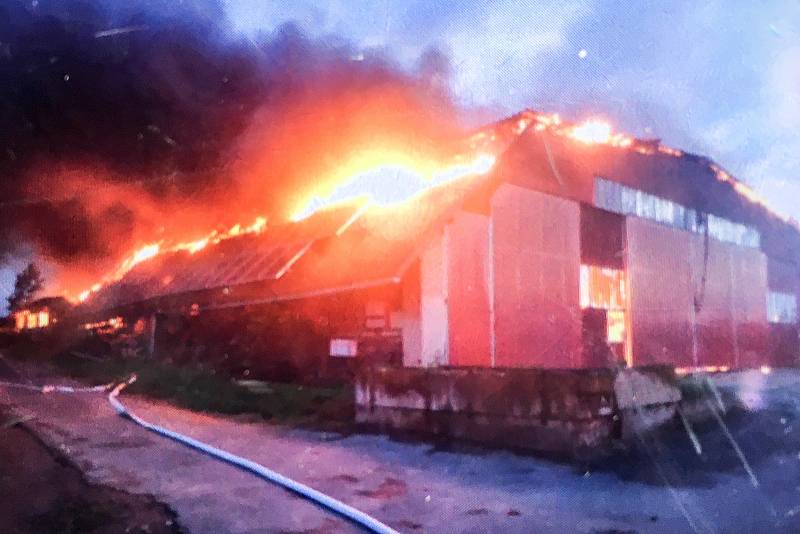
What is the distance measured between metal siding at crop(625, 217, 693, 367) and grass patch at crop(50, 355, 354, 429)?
706 centimetres

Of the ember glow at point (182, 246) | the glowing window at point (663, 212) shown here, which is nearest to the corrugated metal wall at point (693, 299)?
the glowing window at point (663, 212)

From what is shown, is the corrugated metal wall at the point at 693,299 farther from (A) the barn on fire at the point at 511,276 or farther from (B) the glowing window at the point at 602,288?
(B) the glowing window at the point at 602,288

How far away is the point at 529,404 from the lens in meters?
6.45

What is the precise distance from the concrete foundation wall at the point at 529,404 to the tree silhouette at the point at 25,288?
136ft

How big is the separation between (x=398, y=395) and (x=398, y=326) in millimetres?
2988

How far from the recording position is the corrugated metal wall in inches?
547

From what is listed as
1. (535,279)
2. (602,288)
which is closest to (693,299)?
(602,288)

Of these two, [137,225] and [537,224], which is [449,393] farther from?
[137,225]

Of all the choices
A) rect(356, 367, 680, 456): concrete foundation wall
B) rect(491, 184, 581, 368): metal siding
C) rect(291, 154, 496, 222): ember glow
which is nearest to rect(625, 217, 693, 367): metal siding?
rect(491, 184, 581, 368): metal siding

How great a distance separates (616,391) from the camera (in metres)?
6.06

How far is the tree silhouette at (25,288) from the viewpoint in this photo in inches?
1649

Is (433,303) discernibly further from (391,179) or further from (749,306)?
(749,306)

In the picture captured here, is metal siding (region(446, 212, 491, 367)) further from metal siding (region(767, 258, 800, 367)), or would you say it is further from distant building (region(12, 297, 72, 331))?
distant building (region(12, 297, 72, 331))

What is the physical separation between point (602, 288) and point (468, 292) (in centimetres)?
418
